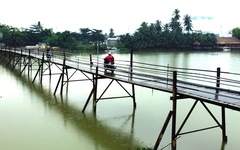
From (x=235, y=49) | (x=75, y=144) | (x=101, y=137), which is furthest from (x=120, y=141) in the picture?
(x=235, y=49)

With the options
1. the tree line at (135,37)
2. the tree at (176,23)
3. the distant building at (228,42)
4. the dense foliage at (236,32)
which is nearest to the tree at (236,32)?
the dense foliage at (236,32)

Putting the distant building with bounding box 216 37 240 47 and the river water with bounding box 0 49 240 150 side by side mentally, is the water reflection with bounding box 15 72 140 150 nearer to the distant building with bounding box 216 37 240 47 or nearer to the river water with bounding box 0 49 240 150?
the river water with bounding box 0 49 240 150

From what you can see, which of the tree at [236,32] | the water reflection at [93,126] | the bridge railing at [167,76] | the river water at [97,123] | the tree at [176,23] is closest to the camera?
the bridge railing at [167,76]

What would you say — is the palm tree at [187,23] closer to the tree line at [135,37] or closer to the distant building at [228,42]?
the tree line at [135,37]

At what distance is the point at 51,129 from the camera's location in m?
12.9

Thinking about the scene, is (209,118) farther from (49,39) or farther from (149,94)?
(49,39)

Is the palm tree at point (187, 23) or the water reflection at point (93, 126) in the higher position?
the palm tree at point (187, 23)

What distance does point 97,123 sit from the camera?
13.7 meters

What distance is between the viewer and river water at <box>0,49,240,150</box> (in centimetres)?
1110

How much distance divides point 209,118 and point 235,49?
83.6 m

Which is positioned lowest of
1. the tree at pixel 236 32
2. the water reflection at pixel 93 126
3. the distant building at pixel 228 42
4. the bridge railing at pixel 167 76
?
the water reflection at pixel 93 126

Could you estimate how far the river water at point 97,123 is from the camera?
36.4 ft

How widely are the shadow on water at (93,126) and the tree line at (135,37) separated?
56.2 metres

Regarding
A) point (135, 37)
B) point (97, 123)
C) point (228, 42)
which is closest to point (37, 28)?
point (135, 37)
